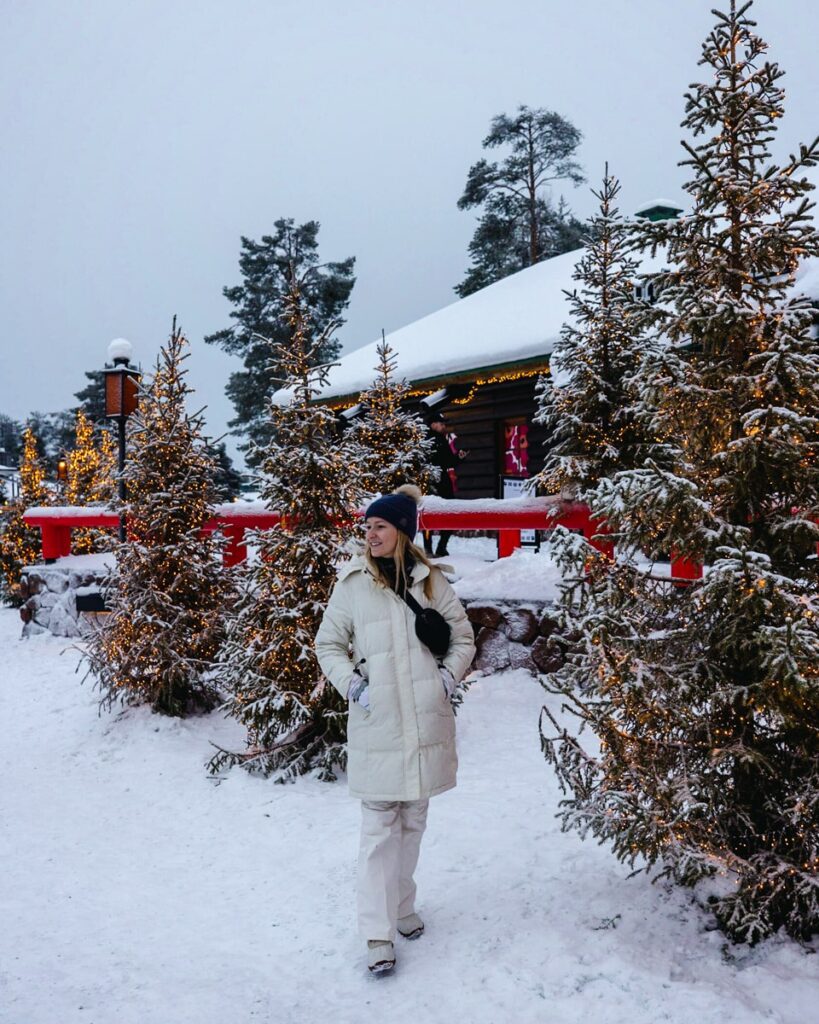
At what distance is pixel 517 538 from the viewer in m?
A: 9.36

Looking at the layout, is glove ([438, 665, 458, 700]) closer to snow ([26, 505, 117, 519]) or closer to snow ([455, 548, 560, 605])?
snow ([455, 548, 560, 605])

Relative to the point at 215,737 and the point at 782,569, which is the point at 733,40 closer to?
the point at 782,569

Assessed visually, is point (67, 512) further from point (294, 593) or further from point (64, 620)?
point (294, 593)

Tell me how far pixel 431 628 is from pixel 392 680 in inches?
11.7

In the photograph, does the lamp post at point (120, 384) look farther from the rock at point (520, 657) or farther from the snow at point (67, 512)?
the rock at point (520, 657)

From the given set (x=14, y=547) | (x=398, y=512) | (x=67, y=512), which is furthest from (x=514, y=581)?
(x=14, y=547)

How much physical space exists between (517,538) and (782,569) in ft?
18.3

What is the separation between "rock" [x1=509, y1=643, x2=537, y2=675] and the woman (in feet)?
11.9

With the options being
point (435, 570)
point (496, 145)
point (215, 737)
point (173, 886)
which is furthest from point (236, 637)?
point (496, 145)

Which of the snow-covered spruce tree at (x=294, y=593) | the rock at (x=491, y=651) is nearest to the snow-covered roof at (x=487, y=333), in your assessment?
the rock at (x=491, y=651)

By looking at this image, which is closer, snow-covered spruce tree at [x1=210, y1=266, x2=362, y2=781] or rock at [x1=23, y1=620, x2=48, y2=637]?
snow-covered spruce tree at [x1=210, y1=266, x2=362, y2=781]

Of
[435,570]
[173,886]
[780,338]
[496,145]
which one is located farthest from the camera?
[496,145]

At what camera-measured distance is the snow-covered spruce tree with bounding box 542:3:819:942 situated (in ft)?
11.7

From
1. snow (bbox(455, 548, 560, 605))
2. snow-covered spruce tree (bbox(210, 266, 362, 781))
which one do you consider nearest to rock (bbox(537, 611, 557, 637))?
snow (bbox(455, 548, 560, 605))
